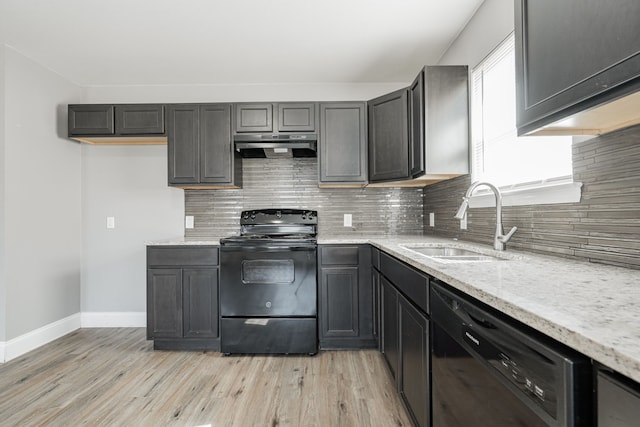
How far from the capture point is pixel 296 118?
2.93m

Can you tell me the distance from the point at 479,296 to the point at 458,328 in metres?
0.23

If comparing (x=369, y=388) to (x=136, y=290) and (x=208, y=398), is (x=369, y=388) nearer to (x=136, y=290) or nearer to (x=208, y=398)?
(x=208, y=398)

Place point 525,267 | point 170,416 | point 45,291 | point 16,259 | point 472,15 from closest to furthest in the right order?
point 525,267, point 170,416, point 472,15, point 16,259, point 45,291

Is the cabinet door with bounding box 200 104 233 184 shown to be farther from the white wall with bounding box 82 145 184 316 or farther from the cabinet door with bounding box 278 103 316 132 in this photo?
the white wall with bounding box 82 145 184 316

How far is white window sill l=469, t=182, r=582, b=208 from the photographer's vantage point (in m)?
1.37

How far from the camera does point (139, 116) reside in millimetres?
2969

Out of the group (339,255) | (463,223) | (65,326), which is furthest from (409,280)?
(65,326)

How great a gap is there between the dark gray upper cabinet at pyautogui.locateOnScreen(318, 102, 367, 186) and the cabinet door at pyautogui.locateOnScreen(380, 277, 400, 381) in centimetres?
109

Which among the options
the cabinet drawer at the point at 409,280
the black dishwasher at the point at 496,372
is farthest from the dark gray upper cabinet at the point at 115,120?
the black dishwasher at the point at 496,372

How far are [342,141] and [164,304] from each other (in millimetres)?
2069

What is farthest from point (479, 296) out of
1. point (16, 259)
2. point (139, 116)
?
point (16, 259)

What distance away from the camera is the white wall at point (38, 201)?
2594 mm

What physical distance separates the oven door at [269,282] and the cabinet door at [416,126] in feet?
3.39

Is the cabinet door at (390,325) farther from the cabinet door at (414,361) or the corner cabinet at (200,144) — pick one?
the corner cabinet at (200,144)
